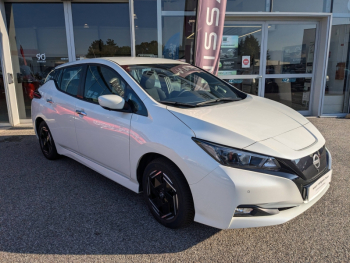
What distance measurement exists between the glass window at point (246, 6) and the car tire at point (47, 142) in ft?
17.6

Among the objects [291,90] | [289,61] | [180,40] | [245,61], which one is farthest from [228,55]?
[291,90]

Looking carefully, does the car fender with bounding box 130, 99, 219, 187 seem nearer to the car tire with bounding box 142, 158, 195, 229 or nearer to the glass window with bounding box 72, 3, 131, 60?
the car tire with bounding box 142, 158, 195, 229

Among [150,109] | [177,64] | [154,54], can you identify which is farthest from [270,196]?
[154,54]

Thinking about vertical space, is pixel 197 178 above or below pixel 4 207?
above

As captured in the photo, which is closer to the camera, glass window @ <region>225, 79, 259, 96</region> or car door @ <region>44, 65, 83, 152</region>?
car door @ <region>44, 65, 83, 152</region>

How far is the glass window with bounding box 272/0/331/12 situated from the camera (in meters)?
7.35

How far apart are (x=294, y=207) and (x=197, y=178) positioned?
82 centimetres

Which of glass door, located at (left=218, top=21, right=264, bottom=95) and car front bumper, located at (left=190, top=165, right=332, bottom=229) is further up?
glass door, located at (left=218, top=21, right=264, bottom=95)

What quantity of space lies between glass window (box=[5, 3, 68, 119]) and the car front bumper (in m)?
6.56

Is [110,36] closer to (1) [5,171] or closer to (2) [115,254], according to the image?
(1) [5,171]

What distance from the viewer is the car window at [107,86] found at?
2.80m

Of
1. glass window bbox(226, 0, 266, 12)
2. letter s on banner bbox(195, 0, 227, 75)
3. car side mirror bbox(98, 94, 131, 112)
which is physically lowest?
car side mirror bbox(98, 94, 131, 112)

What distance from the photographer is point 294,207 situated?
2.25 m

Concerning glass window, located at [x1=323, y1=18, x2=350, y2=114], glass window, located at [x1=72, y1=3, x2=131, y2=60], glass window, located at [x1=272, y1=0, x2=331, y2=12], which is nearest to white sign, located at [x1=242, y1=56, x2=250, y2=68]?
glass window, located at [x1=272, y1=0, x2=331, y2=12]
